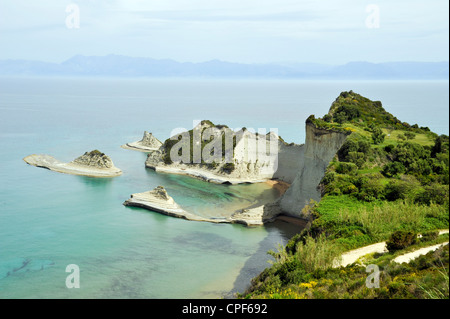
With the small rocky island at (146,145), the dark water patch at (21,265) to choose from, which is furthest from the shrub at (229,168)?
the dark water patch at (21,265)

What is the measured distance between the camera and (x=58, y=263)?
112 feet

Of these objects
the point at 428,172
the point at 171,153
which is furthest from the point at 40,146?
the point at 428,172

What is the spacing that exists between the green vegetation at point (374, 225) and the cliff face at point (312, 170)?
23.9 feet

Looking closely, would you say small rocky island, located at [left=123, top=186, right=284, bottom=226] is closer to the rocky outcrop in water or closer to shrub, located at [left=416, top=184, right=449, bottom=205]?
the rocky outcrop in water

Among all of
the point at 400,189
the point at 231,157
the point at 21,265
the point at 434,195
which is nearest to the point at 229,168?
the point at 231,157

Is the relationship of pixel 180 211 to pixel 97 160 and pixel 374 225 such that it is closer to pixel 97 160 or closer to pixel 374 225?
pixel 97 160

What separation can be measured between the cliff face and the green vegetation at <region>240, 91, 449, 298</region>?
7.27 metres

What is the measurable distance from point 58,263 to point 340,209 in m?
21.8

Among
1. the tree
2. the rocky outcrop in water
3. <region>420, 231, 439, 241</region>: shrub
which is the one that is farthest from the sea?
the tree

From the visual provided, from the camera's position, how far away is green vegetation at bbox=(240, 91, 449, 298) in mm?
16031

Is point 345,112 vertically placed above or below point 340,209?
above

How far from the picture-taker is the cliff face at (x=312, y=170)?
44.4m

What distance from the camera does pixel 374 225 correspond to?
78.5 ft

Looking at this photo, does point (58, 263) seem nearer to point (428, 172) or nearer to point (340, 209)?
point (340, 209)
